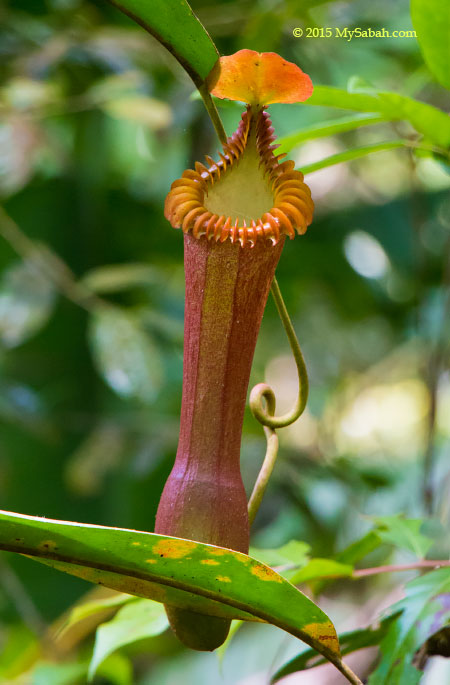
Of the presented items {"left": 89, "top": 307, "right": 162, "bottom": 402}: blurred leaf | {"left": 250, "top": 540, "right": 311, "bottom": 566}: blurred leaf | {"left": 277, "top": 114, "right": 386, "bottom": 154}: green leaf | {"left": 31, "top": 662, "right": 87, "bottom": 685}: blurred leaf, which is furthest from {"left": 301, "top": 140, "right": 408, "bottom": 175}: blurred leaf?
{"left": 31, "top": 662, "right": 87, "bottom": 685}: blurred leaf

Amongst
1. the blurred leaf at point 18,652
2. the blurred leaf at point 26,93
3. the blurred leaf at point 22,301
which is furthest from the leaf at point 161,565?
the blurred leaf at point 18,652

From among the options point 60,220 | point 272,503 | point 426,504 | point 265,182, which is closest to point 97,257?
point 60,220

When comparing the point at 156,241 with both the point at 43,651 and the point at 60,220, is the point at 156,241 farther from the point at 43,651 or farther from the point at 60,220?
the point at 43,651

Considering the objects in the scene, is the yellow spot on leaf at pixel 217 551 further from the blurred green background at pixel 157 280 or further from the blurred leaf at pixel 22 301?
the blurred leaf at pixel 22 301

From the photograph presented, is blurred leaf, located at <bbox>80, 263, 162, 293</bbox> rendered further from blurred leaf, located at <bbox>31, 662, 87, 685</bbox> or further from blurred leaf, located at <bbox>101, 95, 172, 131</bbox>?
blurred leaf, located at <bbox>31, 662, 87, 685</bbox>

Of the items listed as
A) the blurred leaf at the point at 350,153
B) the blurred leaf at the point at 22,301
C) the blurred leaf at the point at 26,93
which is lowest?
the blurred leaf at the point at 350,153
